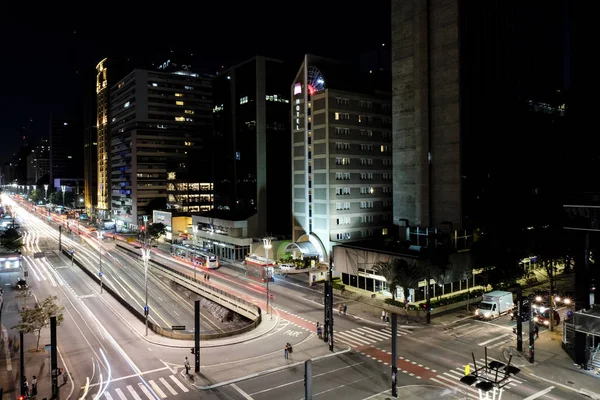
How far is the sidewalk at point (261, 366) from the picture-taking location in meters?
34.8

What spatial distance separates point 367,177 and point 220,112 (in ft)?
185

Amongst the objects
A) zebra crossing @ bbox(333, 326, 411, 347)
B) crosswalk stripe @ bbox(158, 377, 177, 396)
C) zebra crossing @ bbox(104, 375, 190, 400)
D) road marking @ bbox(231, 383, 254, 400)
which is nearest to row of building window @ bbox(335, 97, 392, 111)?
zebra crossing @ bbox(333, 326, 411, 347)

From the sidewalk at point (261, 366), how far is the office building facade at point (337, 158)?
133 ft

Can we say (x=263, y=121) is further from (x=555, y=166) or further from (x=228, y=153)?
(x=555, y=166)

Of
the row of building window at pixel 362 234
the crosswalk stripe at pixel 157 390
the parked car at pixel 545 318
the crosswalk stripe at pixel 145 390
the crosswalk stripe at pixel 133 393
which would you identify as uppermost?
the row of building window at pixel 362 234

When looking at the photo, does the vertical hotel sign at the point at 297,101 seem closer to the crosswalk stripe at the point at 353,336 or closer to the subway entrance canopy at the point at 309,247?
the subway entrance canopy at the point at 309,247

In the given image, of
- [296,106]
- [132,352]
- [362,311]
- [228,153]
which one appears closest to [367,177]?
[296,106]

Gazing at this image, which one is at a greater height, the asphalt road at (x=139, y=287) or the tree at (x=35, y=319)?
the tree at (x=35, y=319)

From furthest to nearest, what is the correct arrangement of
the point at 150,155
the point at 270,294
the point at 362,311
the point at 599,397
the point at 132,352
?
the point at 150,155 < the point at 270,294 < the point at 362,311 < the point at 132,352 < the point at 599,397

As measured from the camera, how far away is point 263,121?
356 ft

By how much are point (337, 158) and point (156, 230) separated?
67340 mm

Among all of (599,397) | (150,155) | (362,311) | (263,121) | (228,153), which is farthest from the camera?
(150,155)

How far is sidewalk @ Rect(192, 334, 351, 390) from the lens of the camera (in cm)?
3481

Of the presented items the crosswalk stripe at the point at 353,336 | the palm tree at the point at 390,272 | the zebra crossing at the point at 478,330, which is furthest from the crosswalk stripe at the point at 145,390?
the palm tree at the point at 390,272
